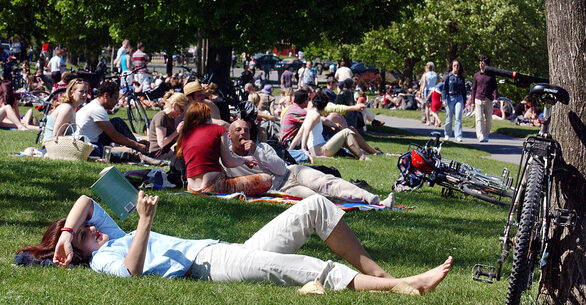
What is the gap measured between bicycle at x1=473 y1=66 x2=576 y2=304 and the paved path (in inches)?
422

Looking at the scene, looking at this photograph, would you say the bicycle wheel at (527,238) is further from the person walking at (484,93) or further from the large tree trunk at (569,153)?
the person walking at (484,93)

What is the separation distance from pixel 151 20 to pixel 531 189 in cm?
1826

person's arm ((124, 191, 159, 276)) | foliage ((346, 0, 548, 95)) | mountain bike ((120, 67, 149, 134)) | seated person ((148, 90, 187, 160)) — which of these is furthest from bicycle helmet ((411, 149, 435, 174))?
foliage ((346, 0, 548, 95))

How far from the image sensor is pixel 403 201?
9984 mm

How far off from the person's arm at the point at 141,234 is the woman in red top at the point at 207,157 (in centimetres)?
369

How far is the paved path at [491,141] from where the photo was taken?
1874 cm

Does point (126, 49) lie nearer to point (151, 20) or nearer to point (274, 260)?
point (151, 20)

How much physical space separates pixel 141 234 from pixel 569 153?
276 centimetres

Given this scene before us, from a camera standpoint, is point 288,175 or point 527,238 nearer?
point 527,238

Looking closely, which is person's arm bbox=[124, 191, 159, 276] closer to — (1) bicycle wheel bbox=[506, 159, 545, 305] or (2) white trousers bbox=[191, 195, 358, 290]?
(2) white trousers bbox=[191, 195, 358, 290]

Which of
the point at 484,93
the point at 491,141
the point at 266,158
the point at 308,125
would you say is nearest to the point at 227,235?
the point at 266,158

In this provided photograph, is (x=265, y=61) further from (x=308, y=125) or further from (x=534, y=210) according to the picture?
(x=534, y=210)

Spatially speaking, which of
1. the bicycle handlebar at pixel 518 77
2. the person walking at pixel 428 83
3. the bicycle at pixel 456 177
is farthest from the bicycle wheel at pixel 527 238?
the person walking at pixel 428 83

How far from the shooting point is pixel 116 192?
5148 millimetres
